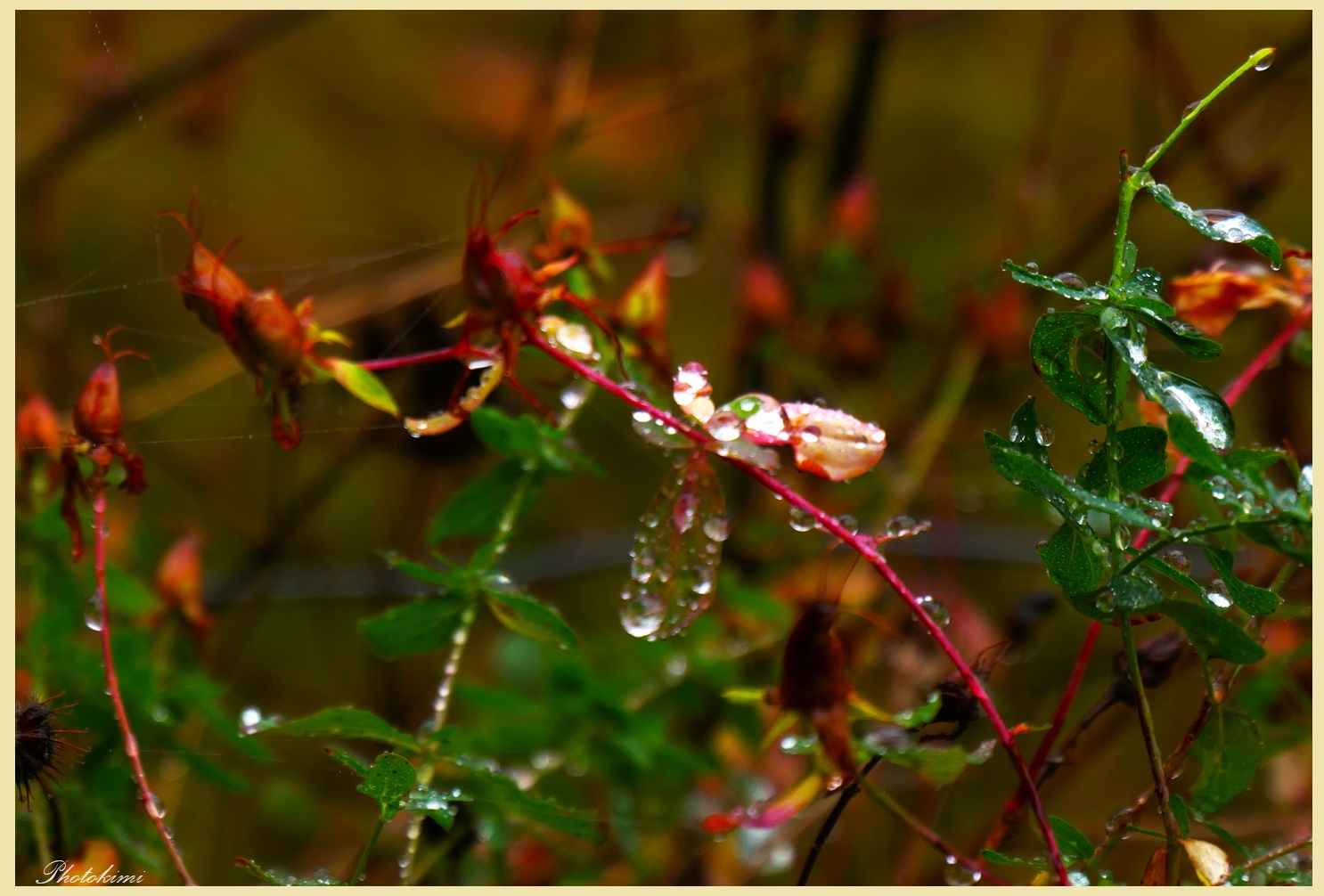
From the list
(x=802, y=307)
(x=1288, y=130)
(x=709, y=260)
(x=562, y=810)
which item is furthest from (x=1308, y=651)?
(x=1288, y=130)

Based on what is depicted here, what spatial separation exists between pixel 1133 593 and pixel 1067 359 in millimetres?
78

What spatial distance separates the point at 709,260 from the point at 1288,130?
0.74m

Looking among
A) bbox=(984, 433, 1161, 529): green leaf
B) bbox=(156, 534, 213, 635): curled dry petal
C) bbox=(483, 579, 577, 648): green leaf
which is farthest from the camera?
bbox=(156, 534, 213, 635): curled dry petal

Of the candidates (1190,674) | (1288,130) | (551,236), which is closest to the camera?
(551,236)

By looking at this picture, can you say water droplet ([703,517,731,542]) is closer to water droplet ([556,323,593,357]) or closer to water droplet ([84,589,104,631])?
water droplet ([556,323,593,357])

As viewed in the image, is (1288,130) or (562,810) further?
(1288,130)

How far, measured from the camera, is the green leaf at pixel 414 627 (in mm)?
453

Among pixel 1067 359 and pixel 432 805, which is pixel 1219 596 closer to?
pixel 1067 359

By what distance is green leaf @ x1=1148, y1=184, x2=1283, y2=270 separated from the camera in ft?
1.04

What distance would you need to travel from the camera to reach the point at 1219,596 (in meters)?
0.34

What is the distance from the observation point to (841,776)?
1.21ft

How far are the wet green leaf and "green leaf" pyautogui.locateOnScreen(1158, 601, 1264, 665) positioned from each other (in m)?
0.21

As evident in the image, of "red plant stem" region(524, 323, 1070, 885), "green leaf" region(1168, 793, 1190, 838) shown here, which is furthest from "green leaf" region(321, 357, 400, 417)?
"green leaf" region(1168, 793, 1190, 838)

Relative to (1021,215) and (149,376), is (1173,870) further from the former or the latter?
(149,376)
